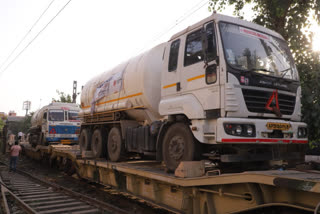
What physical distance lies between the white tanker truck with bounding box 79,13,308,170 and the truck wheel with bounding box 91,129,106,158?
9.95ft

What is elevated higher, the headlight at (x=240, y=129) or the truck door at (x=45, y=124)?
the truck door at (x=45, y=124)

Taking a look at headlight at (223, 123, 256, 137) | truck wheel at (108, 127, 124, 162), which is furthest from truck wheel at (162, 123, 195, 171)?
truck wheel at (108, 127, 124, 162)

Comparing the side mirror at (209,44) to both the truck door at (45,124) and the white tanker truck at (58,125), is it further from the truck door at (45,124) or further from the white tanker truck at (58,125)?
the truck door at (45,124)

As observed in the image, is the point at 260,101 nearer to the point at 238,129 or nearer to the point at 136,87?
the point at 238,129

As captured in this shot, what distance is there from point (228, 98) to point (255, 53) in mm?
1162

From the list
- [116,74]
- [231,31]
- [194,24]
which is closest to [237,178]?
[231,31]

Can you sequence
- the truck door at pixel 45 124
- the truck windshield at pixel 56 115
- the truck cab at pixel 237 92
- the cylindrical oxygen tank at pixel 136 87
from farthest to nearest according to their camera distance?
the truck windshield at pixel 56 115 < the truck door at pixel 45 124 < the cylindrical oxygen tank at pixel 136 87 < the truck cab at pixel 237 92

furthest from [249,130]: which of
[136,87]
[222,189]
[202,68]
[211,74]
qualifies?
[136,87]

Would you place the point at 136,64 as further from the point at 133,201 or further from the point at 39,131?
the point at 39,131

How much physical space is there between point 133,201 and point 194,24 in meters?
5.15

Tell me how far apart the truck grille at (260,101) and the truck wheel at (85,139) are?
725 centimetres

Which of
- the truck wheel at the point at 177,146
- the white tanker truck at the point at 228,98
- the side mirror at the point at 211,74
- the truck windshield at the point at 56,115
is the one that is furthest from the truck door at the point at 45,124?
the side mirror at the point at 211,74

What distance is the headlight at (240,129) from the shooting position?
15.0 ft

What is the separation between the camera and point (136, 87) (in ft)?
25.0
